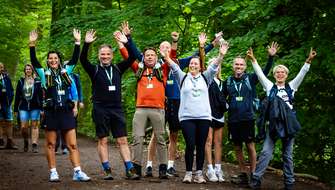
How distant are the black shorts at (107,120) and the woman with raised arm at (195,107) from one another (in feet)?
3.20

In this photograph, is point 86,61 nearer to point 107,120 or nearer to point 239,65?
point 107,120

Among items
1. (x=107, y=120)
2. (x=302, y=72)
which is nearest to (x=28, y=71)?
(x=107, y=120)

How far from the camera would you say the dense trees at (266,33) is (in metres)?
9.58

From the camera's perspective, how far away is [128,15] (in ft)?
45.9

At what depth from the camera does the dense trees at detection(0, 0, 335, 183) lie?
9.58 metres

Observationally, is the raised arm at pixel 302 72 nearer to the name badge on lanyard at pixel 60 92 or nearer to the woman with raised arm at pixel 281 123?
the woman with raised arm at pixel 281 123

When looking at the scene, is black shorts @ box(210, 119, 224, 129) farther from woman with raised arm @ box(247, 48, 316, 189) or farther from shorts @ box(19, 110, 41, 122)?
shorts @ box(19, 110, 41, 122)

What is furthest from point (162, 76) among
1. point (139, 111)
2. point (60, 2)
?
point (60, 2)

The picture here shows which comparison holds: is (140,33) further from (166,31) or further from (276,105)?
(276,105)

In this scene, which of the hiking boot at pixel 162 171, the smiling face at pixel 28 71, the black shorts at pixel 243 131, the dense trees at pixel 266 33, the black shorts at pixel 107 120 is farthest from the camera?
the smiling face at pixel 28 71

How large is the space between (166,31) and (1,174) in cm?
654

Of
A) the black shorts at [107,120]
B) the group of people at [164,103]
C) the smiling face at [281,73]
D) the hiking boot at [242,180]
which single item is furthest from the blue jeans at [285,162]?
the black shorts at [107,120]

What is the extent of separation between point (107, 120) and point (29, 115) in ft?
18.6

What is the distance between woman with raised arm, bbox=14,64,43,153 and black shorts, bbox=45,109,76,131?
493 cm
